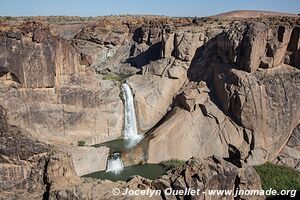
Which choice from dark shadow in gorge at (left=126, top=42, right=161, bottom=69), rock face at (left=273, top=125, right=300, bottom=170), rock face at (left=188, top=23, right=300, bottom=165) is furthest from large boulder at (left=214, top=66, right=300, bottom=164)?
dark shadow in gorge at (left=126, top=42, right=161, bottom=69)

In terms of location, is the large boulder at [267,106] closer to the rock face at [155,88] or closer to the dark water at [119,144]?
the rock face at [155,88]

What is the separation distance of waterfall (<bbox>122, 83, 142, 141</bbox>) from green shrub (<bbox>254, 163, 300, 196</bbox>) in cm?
1184

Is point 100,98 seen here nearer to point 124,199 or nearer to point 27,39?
point 27,39

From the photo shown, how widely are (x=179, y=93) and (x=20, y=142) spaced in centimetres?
1953

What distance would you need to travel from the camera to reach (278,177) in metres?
30.5

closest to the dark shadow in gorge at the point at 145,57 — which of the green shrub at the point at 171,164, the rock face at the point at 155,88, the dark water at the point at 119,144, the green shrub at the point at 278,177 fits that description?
the rock face at the point at 155,88

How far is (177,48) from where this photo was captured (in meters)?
41.6

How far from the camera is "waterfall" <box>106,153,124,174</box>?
106 ft

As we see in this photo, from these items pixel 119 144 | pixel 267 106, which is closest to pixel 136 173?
pixel 119 144

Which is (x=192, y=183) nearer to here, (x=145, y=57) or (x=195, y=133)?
(x=195, y=133)

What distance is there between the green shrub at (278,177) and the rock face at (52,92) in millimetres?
13787

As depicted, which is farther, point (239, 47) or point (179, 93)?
point (179, 93)

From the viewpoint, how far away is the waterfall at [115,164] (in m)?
32.3

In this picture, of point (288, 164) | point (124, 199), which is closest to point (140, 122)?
point (288, 164)
